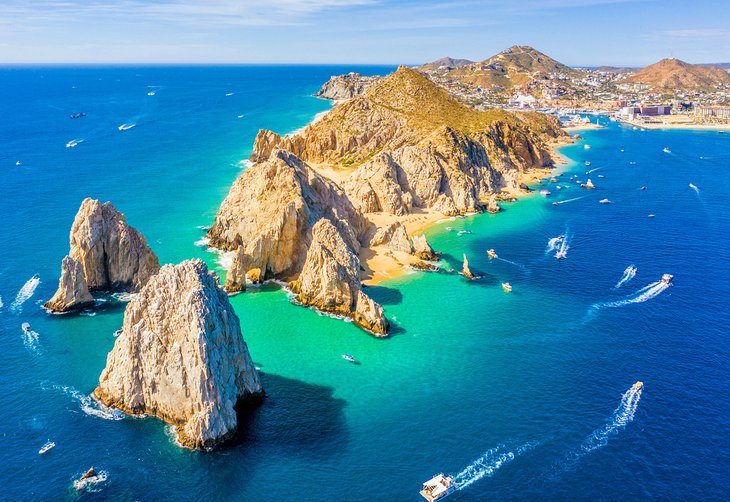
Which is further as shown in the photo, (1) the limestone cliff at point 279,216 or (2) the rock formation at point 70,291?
(1) the limestone cliff at point 279,216

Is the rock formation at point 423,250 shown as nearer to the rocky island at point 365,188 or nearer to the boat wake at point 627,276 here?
→ the rocky island at point 365,188

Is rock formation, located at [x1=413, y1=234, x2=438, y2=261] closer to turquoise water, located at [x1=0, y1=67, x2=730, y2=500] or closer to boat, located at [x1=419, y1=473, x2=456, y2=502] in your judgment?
turquoise water, located at [x1=0, y1=67, x2=730, y2=500]

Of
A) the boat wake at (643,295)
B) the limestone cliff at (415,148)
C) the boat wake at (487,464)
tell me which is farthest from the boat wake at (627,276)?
the boat wake at (487,464)

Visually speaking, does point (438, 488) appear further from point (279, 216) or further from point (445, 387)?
point (279, 216)

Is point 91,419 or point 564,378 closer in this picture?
point 91,419

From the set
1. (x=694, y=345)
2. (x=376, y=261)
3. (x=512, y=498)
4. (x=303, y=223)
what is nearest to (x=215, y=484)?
(x=512, y=498)

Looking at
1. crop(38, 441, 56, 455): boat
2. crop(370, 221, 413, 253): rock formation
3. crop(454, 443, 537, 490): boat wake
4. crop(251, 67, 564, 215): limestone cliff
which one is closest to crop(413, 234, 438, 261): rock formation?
crop(370, 221, 413, 253): rock formation

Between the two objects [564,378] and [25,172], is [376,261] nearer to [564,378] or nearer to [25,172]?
[564,378]
